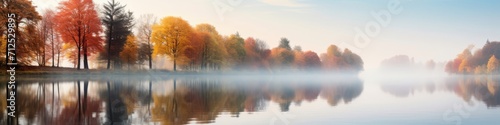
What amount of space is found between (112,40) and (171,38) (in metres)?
11.6

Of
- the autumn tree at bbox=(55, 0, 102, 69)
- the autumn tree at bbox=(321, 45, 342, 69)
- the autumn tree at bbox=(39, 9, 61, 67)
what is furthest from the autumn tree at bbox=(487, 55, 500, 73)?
the autumn tree at bbox=(39, 9, 61, 67)

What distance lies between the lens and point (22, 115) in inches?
698

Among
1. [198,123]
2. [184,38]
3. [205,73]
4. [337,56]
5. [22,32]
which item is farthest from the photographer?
[337,56]

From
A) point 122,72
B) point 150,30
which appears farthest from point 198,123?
point 150,30

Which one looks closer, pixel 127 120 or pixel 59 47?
pixel 127 120

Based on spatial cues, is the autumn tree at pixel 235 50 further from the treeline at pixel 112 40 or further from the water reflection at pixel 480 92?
the water reflection at pixel 480 92

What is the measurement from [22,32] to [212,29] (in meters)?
54.7

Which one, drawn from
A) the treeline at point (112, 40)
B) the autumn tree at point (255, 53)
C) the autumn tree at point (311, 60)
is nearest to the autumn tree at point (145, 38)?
the treeline at point (112, 40)

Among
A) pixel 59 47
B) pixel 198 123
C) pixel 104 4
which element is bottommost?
pixel 198 123

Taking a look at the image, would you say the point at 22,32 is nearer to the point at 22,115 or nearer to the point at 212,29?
the point at 22,115

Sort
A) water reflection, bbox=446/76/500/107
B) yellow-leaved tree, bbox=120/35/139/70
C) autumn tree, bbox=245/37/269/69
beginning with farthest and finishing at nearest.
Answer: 1. autumn tree, bbox=245/37/269/69
2. yellow-leaved tree, bbox=120/35/139/70
3. water reflection, bbox=446/76/500/107

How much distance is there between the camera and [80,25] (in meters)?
64.1

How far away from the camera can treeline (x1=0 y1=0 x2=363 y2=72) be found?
2152 inches

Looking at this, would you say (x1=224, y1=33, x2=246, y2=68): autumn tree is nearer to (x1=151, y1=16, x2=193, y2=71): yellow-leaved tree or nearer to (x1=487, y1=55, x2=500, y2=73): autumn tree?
(x1=151, y1=16, x2=193, y2=71): yellow-leaved tree
